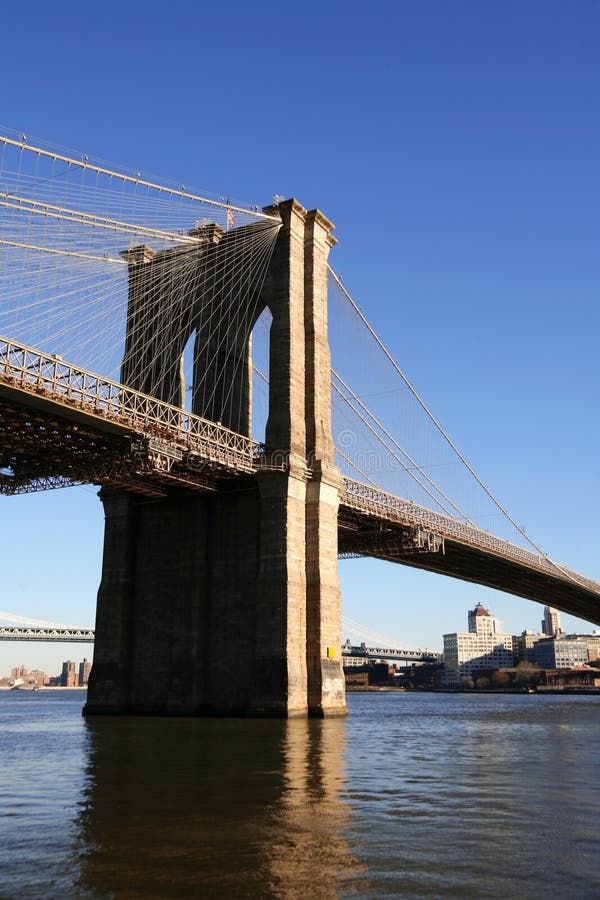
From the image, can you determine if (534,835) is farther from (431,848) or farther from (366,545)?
(366,545)

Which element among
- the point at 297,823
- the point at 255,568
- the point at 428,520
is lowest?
the point at 297,823

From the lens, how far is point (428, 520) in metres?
69.2

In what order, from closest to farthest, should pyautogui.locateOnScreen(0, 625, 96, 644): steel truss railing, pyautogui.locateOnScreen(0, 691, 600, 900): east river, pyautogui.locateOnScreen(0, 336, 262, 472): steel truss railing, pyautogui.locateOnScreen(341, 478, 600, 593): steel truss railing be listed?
pyautogui.locateOnScreen(0, 691, 600, 900): east river, pyautogui.locateOnScreen(0, 336, 262, 472): steel truss railing, pyautogui.locateOnScreen(341, 478, 600, 593): steel truss railing, pyautogui.locateOnScreen(0, 625, 96, 644): steel truss railing

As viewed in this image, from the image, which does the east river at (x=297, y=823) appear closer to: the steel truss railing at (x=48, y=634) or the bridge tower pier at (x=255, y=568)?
the bridge tower pier at (x=255, y=568)

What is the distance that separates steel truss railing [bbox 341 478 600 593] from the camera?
2318 inches

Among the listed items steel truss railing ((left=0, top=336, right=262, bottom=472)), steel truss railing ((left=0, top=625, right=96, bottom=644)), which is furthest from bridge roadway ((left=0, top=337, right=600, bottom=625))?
steel truss railing ((left=0, top=625, right=96, bottom=644))

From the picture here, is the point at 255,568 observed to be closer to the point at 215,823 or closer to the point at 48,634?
the point at 215,823

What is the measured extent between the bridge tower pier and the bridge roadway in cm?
239

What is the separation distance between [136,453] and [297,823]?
3032 cm

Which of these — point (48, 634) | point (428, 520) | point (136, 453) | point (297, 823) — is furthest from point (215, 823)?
point (48, 634)

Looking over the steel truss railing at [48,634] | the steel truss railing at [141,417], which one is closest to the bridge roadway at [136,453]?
the steel truss railing at [141,417]

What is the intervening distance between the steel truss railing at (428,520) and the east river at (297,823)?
31.2m

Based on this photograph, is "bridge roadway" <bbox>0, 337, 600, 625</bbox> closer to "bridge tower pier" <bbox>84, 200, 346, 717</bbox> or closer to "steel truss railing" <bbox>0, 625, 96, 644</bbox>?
"bridge tower pier" <bbox>84, 200, 346, 717</bbox>

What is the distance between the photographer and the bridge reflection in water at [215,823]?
10.4 meters
